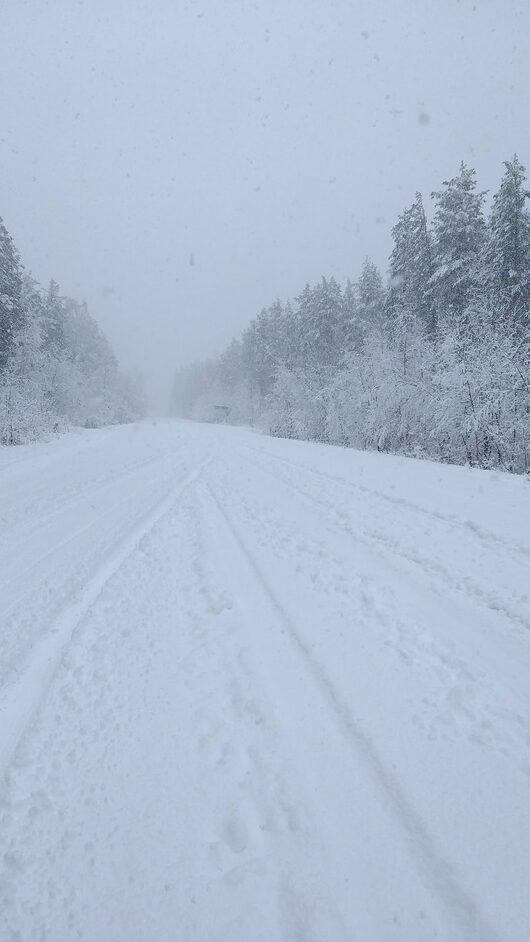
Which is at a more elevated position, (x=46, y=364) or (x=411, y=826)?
(x=46, y=364)

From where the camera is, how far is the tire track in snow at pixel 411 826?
4.26 feet

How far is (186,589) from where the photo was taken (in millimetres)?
3615

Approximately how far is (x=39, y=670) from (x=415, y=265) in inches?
1053

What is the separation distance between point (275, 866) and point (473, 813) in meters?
0.80

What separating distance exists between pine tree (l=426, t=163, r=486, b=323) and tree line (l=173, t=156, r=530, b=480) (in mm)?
51

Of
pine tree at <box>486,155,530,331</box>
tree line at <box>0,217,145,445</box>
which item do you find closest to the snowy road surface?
tree line at <box>0,217,145,445</box>

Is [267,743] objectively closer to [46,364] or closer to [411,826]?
[411,826]

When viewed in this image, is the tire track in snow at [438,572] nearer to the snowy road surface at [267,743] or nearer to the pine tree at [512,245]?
the snowy road surface at [267,743]

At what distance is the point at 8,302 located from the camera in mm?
19766

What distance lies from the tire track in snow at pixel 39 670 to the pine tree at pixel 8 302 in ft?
66.2

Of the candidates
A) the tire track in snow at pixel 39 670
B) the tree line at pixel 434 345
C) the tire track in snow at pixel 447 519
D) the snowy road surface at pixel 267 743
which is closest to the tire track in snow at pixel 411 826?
the snowy road surface at pixel 267 743

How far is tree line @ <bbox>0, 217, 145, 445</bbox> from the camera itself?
58.6 ft

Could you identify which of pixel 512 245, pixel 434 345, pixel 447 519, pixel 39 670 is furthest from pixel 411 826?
pixel 512 245

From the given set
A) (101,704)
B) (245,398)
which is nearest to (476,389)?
(101,704)
